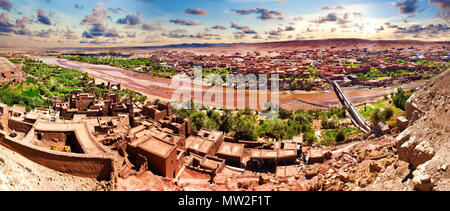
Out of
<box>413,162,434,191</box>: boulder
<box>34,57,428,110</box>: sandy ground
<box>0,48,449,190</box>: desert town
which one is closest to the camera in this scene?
<box>413,162,434,191</box>: boulder

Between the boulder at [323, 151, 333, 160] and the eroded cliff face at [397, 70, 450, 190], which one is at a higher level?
the eroded cliff face at [397, 70, 450, 190]

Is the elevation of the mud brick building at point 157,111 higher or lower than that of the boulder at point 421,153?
lower

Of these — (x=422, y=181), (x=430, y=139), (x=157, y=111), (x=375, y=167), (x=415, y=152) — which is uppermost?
(x=430, y=139)

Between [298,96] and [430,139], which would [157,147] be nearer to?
[430,139]

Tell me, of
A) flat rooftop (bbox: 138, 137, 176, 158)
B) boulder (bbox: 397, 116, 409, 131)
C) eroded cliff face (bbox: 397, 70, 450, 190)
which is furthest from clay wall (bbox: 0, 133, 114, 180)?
boulder (bbox: 397, 116, 409, 131)

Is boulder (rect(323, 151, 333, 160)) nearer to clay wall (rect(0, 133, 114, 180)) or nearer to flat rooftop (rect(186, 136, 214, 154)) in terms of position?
flat rooftop (rect(186, 136, 214, 154))

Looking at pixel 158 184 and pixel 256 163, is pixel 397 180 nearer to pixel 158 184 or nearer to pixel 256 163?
pixel 158 184

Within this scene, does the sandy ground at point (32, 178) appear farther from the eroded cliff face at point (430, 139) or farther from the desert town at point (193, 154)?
the eroded cliff face at point (430, 139)

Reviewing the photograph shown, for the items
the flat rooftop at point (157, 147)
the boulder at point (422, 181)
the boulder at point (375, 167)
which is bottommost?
the flat rooftop at point (157, 147)

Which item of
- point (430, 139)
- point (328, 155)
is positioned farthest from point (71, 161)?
point (328, 155)

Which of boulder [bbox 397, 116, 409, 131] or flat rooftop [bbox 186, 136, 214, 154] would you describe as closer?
boulder [bbox 397, 116, 409, 131]

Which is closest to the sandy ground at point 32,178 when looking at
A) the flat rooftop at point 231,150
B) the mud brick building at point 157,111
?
the flat rooftop at point 231,150
